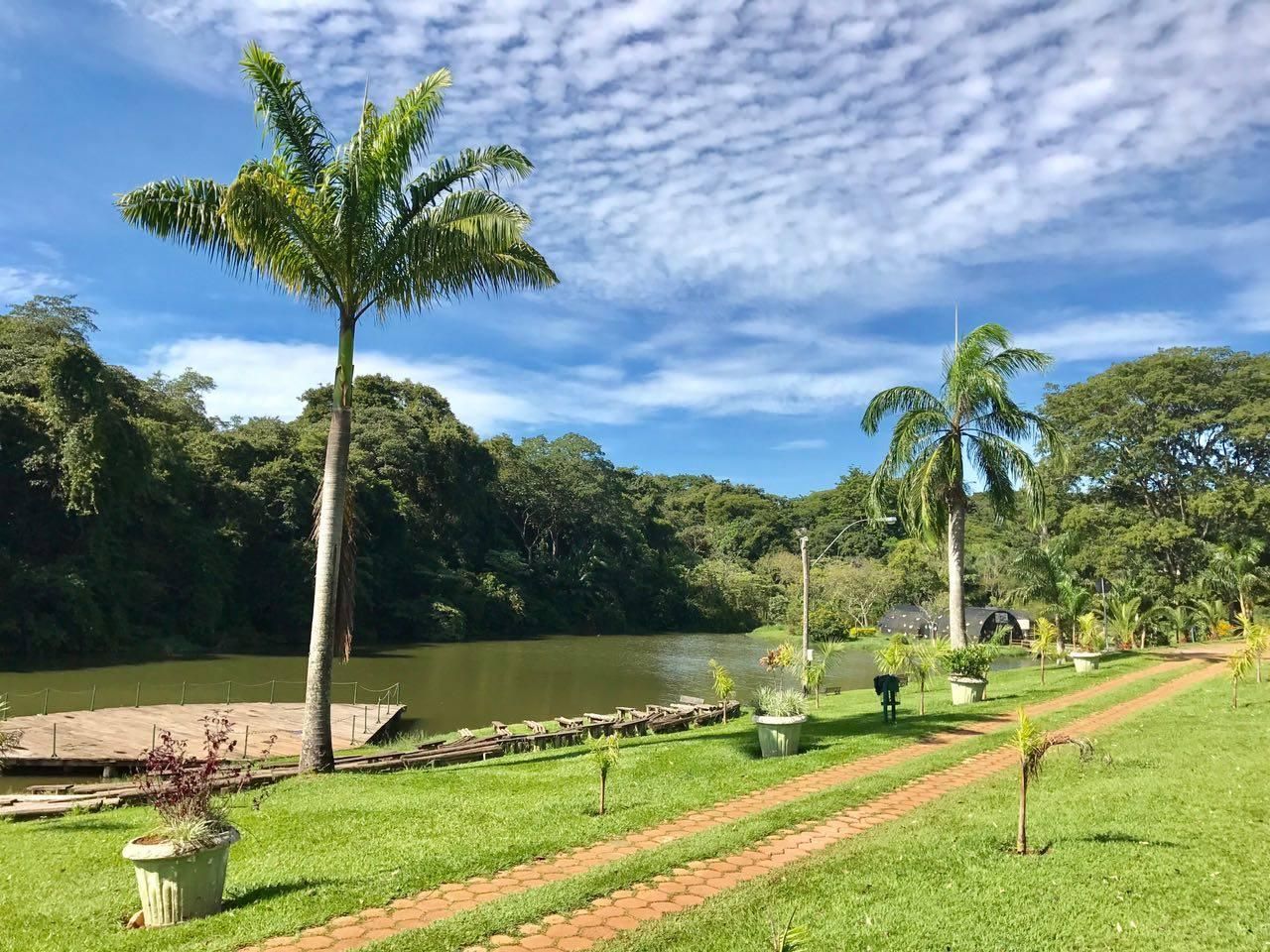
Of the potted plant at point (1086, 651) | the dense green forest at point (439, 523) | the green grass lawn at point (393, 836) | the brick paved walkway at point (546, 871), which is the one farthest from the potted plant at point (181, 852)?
the dense green forest at point (439, 523)

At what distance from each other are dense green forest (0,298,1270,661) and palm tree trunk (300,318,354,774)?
2111cm

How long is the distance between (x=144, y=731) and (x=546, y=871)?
48.1 ft

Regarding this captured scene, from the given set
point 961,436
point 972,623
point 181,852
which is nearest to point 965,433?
point 961,436

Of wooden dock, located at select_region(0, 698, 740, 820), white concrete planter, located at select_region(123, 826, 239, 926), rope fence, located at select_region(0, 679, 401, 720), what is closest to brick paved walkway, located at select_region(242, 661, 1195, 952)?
white concrete planter, located at select_region(123, 826, 239, 926)

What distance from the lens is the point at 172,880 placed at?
5.03 m

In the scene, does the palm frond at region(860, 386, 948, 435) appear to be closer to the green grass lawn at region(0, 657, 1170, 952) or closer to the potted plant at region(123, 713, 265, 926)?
the green grass lawn at region(0, 657, 1170, 952)

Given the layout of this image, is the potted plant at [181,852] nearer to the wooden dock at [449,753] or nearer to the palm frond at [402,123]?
the wooden dock at [449,753]

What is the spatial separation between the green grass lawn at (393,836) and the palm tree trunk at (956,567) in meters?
5.31

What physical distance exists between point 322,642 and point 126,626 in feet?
93.9

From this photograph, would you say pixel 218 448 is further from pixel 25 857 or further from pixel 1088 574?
pixel 1088 574

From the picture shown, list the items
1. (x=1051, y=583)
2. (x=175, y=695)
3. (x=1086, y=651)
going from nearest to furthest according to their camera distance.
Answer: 1. (x=1086, y=651)
2. (x=175, y=695)
3. (x=1051, y=583)

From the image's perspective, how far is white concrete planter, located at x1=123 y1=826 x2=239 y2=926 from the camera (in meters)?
4.99

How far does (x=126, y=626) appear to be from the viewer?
3391 centimetres

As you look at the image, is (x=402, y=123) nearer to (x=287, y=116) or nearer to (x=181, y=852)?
(x=287, y=116)
